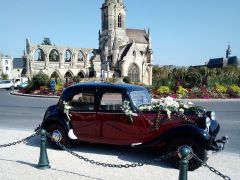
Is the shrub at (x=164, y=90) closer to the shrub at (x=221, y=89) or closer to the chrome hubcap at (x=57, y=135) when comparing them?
the shrub at (x=221, y=89)

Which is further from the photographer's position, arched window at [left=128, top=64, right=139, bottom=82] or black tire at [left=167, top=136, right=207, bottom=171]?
arched window at [left=128, top=64, right=139, bottom=82]

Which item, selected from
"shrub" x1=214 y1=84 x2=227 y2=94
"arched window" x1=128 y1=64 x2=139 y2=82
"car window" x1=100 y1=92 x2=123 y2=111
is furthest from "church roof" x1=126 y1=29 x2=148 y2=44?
"car window" x1=100 y1=92 x2=123 y2=111

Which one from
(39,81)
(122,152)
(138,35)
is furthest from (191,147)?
(138,35)

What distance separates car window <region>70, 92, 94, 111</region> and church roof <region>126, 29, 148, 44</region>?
202ft

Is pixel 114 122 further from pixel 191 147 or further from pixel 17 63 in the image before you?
pixel 17 63

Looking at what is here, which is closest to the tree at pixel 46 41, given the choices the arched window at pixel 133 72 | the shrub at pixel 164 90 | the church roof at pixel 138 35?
the church roof at pixel 138 35

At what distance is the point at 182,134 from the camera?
4965 millimetres

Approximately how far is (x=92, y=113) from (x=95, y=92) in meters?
0.49

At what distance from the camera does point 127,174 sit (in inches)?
181

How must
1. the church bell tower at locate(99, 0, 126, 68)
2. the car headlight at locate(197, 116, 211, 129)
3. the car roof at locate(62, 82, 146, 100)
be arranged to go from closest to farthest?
the car headlight at locate(197, 116, 211, 129)
the car roof at locate(62, 82, 146, 100)
the church bell tower at locate(99, 0, 126, 68)

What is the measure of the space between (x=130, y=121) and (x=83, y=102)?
1.29 meters

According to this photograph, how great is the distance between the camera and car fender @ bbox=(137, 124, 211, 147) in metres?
4.79

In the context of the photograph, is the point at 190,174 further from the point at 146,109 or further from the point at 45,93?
the point at 45,93

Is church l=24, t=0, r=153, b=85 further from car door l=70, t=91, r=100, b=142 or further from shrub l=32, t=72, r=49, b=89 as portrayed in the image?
car door l=70, t=91, r=100, b=142
